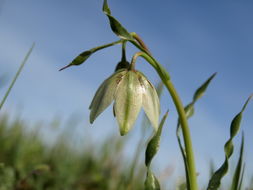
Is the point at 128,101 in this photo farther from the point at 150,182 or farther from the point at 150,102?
the point at 150,182

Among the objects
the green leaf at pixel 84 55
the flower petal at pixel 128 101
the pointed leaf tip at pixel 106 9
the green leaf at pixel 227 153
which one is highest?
the pointed leaf tip at pixel 106 9

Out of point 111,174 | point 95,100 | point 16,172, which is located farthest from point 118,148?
point 95,100

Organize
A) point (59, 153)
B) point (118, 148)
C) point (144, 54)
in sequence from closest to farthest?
point (144, 54)
point (118, 148)
point (59, 153)

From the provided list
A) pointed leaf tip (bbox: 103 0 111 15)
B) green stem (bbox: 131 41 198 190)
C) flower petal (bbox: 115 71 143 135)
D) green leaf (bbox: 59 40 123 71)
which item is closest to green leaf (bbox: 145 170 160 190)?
green stem (bbox: 131 41 198 190)

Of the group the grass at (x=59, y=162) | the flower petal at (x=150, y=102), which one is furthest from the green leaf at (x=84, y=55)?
the grass at (x=59, y=162)

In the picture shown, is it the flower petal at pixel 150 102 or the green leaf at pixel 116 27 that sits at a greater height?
the green leaf at pixel 116 27

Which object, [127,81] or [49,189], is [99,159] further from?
[127,81]

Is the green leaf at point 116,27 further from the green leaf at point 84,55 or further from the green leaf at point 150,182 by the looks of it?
the green leaf at point 150,182
